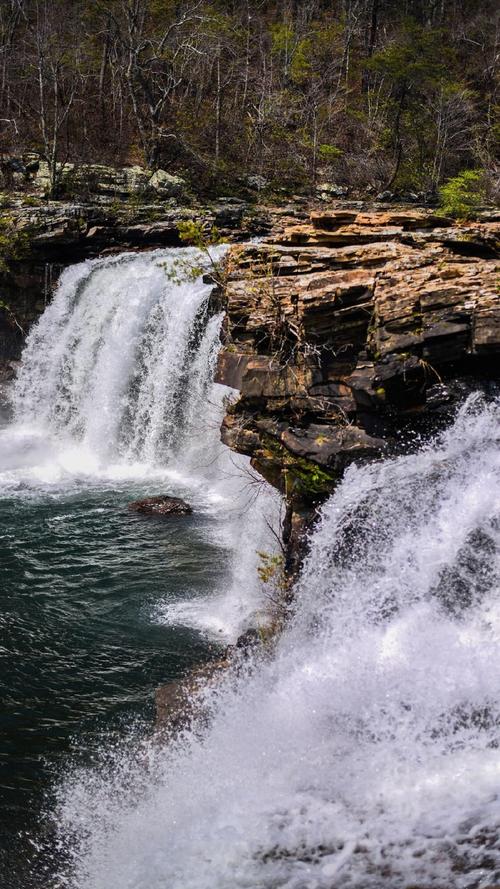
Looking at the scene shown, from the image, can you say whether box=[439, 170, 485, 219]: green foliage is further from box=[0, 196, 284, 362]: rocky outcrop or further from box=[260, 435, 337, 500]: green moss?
box=[260, 435, 337, 500]: green moss

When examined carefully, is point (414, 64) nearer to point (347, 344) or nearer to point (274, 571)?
point (347, 344)

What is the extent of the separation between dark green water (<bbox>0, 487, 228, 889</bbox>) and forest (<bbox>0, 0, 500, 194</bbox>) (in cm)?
1900

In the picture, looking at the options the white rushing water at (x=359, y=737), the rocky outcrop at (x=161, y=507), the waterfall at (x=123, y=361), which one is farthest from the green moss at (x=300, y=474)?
the waterfall at (x=123, y=361)

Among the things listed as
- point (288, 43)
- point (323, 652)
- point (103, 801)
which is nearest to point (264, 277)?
point (323, 652)

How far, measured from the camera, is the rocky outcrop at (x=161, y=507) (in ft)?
44.7

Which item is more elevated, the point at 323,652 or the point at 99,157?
the point at 99,157

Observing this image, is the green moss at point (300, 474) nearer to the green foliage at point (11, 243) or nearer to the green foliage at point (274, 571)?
the green foliage at point (274, 571)

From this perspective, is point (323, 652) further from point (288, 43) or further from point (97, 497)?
point (288, 43)

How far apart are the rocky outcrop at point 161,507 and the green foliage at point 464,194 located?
655 inches

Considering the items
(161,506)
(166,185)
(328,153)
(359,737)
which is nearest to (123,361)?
(161,506)

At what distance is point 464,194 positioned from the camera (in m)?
27.0

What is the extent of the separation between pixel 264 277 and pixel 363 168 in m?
23.9

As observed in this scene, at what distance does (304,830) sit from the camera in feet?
18.5

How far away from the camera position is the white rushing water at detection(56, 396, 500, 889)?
5.36 m
